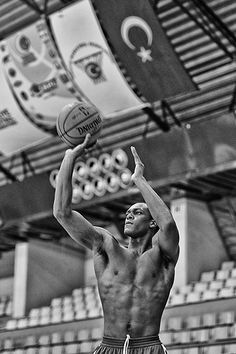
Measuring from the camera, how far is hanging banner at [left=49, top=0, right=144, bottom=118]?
22312 millimetres

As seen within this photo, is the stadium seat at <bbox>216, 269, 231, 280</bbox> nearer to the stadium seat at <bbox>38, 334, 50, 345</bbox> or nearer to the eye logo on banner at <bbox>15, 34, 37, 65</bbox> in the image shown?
the stadium seat at <bbox>38, 334, 50, 345</bbox>

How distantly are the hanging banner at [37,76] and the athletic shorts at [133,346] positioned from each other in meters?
16.2

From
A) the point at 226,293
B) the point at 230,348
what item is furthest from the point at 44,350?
the point at 230,348

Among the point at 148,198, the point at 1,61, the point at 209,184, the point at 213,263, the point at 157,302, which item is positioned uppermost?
the point at 1,61

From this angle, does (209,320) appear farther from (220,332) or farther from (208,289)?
(208,289)

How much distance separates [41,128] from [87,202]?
230 centimetres

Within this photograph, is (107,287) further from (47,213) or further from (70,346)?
(47,213)

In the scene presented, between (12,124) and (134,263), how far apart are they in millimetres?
17363

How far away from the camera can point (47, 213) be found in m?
26.2

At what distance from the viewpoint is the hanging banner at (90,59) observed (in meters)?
22.3

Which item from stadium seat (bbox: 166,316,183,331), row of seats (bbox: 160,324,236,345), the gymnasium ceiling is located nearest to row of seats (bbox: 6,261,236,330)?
stadium seat (bbox: 166,316,183,331)

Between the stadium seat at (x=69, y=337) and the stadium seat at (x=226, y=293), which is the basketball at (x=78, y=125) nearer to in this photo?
the stadium seat at (x=226, y=293)

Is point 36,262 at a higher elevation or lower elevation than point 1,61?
lower

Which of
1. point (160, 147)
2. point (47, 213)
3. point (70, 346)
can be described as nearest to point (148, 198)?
point (160, 147)
